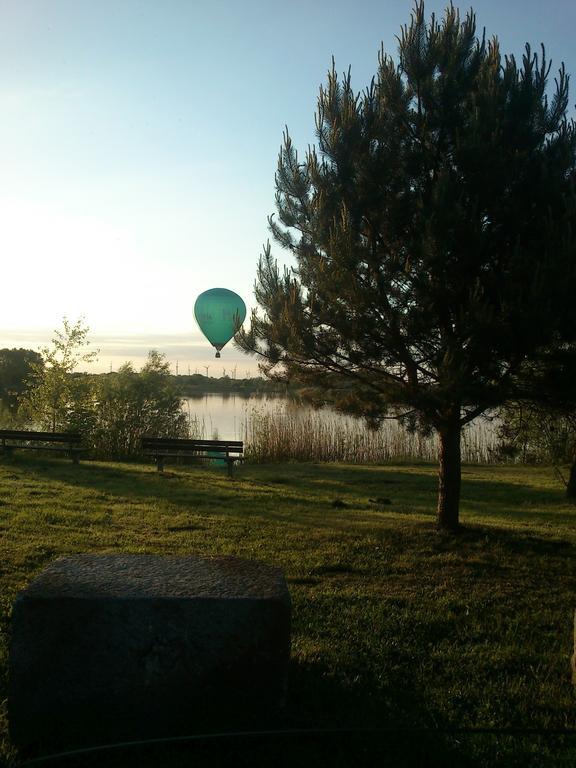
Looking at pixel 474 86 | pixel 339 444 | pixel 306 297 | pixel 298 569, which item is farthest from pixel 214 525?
pixel 339 444

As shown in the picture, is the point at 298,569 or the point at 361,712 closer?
the point at 361,712

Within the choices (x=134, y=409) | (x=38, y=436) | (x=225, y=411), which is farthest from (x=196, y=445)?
(x=225, y=411)

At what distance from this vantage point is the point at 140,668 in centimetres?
303

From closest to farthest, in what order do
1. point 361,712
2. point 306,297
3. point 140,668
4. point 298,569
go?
point 140,668
point 361,712
point 298,569
point 306,297

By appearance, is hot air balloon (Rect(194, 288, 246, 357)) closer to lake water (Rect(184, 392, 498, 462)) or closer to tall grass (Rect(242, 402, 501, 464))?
lake water (Rect(184, 392, 498, 462))

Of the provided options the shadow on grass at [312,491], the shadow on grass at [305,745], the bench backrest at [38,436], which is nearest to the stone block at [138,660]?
the shadow on grass at [305,745]

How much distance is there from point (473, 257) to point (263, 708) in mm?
4388

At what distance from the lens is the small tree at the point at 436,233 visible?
5832 millimetres

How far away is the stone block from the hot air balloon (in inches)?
405

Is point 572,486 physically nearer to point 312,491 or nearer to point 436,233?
point 312,491

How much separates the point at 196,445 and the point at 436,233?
8506 millimetres

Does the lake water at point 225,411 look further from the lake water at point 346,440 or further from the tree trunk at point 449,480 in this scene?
the tree trunk at point 449,480

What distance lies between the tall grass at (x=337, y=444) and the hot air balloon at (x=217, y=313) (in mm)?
3742

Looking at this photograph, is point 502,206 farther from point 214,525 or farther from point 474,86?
point 214,525
